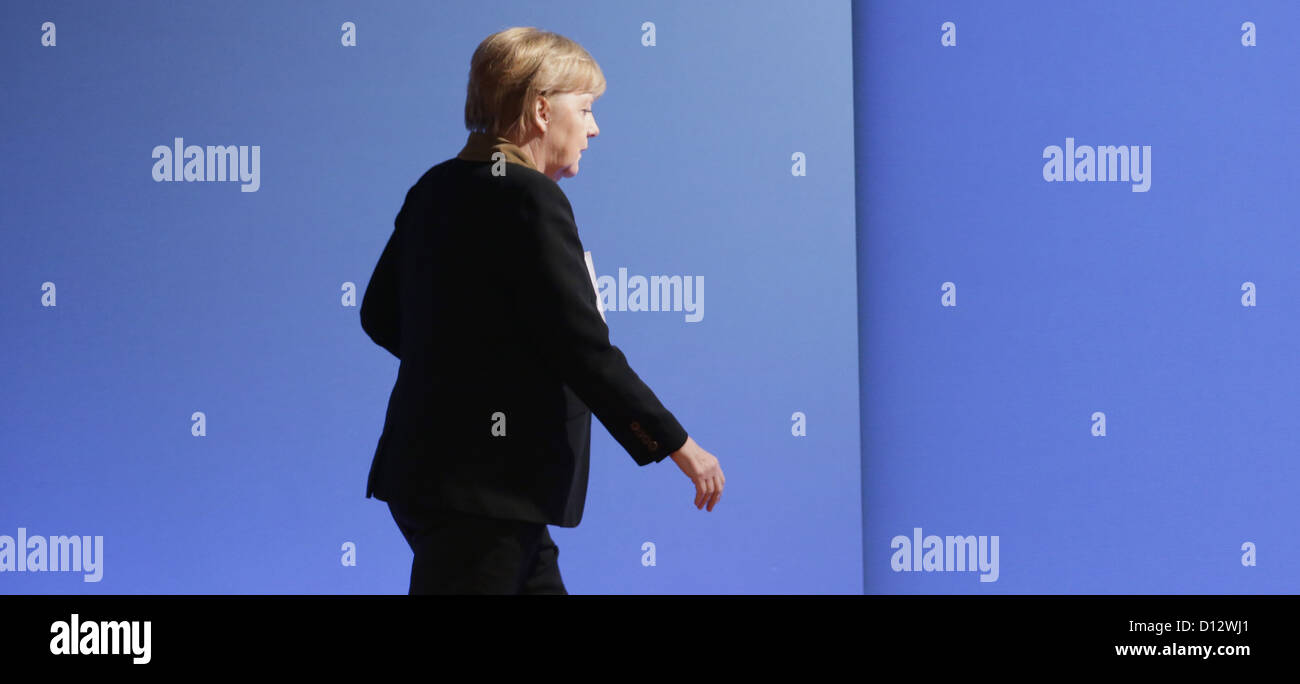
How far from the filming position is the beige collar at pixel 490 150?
64.7 inches

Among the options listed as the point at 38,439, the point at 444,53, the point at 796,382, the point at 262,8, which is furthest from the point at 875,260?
the point at 38,439

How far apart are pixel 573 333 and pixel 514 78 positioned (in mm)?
424

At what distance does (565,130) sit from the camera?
174 centimetres

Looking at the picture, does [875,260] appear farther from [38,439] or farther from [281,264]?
[38,439]

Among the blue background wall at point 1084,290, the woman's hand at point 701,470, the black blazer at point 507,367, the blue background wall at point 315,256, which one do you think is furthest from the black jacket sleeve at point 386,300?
the blue background wall at point 1084,290

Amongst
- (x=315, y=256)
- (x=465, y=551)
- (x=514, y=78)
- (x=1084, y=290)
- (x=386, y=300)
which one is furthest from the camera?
(x=1084, y=290)

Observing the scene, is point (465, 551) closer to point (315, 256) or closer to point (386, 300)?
point (386, 300)

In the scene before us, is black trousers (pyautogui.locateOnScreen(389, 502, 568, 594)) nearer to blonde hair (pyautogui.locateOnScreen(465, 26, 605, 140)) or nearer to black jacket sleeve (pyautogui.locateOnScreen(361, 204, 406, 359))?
black jacket sleeve (pyautogui.locateOnScreen(361, 204, 406, 359))

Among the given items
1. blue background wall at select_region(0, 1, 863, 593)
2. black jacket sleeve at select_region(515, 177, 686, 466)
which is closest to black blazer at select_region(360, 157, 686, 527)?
black jacket sleeve at select_region(515, 177, 686, 466)

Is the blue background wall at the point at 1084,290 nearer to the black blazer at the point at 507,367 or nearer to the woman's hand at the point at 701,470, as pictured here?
the woman's hand at the point at 701,470

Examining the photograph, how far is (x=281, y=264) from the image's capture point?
9.05ft

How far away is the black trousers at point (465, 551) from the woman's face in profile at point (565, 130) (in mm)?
574

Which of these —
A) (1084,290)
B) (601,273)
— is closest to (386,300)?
(601,273)

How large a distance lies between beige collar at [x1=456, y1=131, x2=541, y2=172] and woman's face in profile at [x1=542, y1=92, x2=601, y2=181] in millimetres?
58
